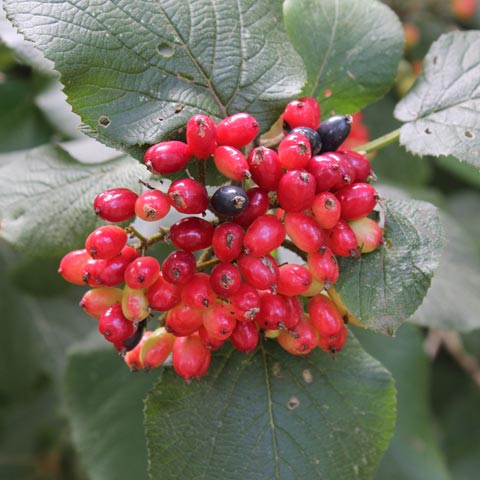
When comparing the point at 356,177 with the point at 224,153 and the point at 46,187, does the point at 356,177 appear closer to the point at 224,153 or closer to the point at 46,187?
the point at 224,153

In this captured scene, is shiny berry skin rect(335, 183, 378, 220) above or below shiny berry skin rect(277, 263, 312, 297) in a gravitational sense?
above

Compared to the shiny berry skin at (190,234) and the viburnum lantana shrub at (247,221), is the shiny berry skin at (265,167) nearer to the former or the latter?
the viburnum lantana shrub at (247,221)

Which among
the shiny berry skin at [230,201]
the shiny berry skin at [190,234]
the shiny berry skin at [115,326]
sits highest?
the shiny berry skin at [230,201]

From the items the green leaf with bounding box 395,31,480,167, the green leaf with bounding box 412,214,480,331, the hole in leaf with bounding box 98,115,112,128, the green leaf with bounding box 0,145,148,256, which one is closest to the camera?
the hole in leaf with bounding box 98,115,112,128

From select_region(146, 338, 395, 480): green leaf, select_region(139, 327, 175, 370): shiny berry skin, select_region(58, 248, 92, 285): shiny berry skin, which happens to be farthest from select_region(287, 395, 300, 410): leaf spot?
select_region(58, 248, 92, 285): shiny berry skin

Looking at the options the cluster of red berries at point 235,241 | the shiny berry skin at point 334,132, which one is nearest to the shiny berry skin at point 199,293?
the cluster of red berries at point 235,241

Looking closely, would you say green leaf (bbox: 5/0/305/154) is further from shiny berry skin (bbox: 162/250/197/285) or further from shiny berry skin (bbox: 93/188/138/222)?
shiny berry skin (bbox: 162/250/197/285)
